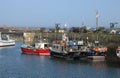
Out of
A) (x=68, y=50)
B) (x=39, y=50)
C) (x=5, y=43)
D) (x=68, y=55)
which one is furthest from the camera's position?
(x=5, y=43)

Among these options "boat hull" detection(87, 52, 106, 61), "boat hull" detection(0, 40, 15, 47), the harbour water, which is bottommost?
the harbour water

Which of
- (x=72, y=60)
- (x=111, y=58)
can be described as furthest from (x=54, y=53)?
(x=111, y=58)

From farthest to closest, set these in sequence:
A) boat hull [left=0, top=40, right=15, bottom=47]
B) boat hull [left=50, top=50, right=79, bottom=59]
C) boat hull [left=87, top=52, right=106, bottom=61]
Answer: boat hull [left=0, top=40, right=15, bottom=47], boat hull [left=50, top=50, right=79, bottom=59], boat hull [left=87, top=52, right=106, bottom=61]

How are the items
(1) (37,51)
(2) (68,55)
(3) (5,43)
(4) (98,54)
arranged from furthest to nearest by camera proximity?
A: 1. (3) (5,43)
2. (1) (37,51)
3. (2) (68,55)
4. (4) (98,54)

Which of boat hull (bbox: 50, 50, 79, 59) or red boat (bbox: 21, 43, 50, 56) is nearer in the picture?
boat hull (bbox: 50, 50, 79, 59)

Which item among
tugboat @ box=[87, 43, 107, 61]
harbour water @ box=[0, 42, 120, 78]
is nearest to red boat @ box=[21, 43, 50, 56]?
tugboat @ box=[87, 43, 107, 61]

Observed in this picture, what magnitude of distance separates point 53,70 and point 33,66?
4.42 meters

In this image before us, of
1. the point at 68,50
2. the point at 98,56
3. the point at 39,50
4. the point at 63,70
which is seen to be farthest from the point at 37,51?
the point at 63,70

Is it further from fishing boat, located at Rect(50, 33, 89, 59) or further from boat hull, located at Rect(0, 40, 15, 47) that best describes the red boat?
boat hull, located at Rect(0, 40, 15, 47)

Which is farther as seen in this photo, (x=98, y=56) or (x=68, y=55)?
(x=68, y=55)

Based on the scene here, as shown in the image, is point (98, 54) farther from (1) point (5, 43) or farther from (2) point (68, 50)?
(1) point (5, 43)

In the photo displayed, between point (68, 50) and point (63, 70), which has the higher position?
point (68, 50)

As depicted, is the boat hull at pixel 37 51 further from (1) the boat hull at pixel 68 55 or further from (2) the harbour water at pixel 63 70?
(2) the harbour water at pixel 63 70

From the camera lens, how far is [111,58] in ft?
171
